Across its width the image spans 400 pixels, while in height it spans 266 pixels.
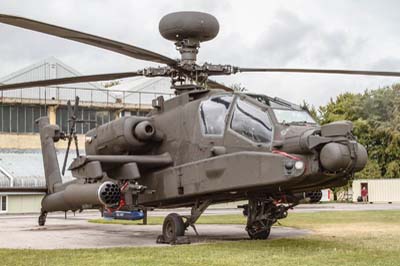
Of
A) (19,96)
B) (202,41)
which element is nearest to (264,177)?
(202,41)

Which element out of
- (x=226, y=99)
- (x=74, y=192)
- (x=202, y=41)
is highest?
(x=202, y=41)

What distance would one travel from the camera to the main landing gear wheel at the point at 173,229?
14023 mm

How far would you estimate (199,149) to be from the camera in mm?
13906

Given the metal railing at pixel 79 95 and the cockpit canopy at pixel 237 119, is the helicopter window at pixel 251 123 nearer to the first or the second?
the cockpit canopy at pixel 237 119

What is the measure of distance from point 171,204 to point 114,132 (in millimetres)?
2279

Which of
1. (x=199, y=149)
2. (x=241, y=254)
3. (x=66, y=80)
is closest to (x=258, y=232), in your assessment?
(x=199, y=149)

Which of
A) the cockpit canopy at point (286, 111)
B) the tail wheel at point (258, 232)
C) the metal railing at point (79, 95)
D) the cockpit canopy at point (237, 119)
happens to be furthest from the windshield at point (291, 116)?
the metal railing at point (79, 95)

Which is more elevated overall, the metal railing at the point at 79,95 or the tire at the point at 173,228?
the metal railing at the point at 79,95

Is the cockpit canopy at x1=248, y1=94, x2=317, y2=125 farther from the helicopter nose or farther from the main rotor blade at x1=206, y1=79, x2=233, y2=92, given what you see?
the main rotor blade at x1=206, y1=79, x2=233, y2=92

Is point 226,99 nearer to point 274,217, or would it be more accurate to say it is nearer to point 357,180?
point 274,217

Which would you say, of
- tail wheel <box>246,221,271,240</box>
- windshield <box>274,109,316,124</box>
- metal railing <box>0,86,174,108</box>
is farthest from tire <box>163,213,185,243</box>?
metal railing <box>0,86,174,108</box>

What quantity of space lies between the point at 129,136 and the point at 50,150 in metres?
6.51

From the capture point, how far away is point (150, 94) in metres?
60.0

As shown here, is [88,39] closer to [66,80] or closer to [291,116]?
[66,80]
